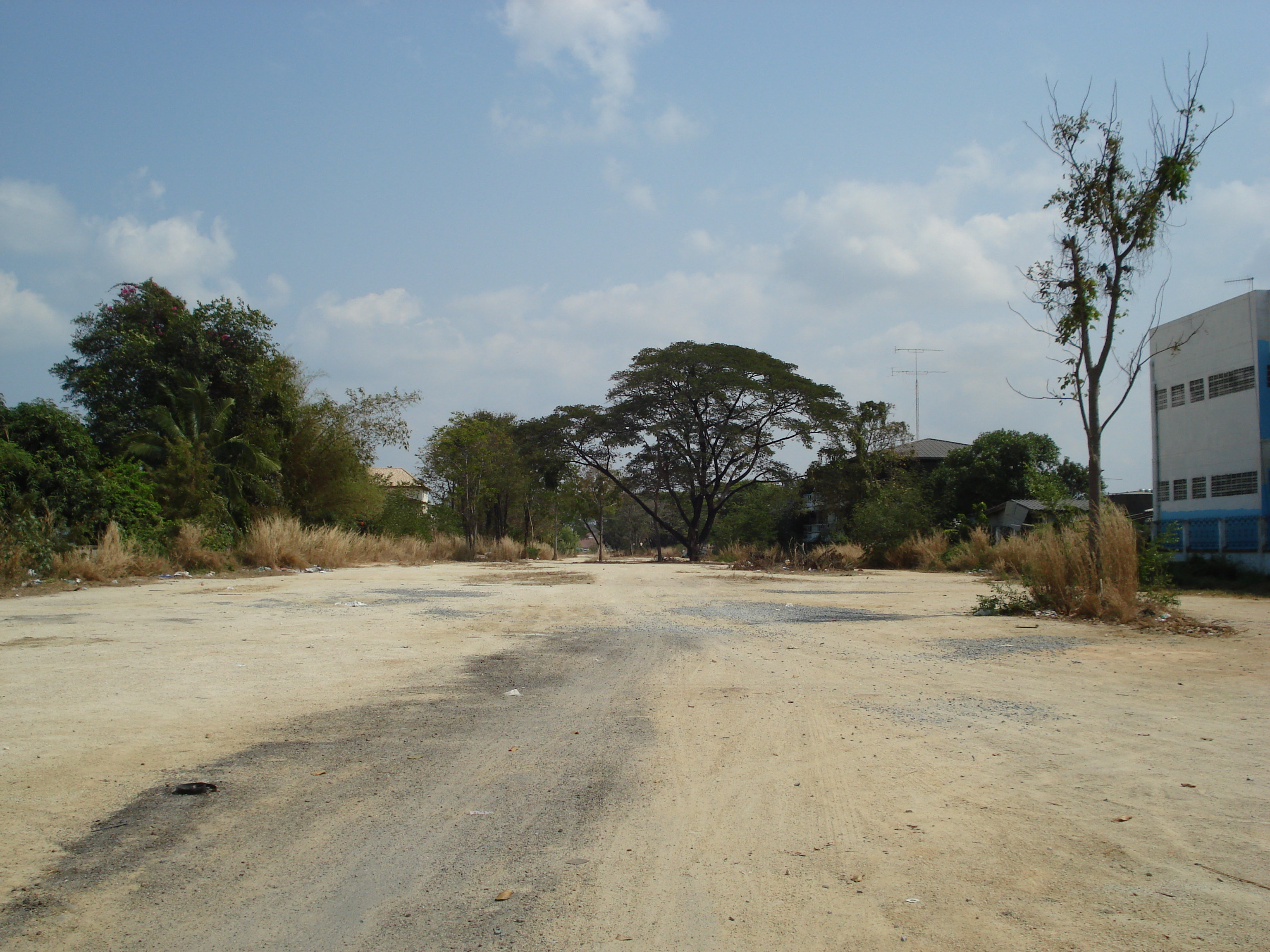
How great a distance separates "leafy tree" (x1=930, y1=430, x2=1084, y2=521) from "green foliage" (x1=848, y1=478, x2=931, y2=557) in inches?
337

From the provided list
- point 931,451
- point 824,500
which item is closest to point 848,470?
point 824,500

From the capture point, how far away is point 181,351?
23328 millimetres

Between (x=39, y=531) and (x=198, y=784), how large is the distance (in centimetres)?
1179

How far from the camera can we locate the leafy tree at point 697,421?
3212 cm

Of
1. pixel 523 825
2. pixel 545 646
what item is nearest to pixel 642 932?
pixel 523 825

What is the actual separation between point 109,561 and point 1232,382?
26716 millimetres

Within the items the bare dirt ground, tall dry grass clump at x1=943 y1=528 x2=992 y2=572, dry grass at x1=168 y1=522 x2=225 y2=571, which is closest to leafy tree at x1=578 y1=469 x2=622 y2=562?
tall dry grass clump at x1=943 y1=528 x2=992 y2=572

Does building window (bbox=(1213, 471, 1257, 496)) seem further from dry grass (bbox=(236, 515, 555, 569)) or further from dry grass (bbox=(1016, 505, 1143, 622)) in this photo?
dry grass (bbox=(236, 515, 555, 569))

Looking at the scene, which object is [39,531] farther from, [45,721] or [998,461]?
[998,461]

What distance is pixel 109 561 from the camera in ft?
43.6

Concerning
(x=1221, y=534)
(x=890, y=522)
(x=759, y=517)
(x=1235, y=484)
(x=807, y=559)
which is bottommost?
(x=807, y=559)

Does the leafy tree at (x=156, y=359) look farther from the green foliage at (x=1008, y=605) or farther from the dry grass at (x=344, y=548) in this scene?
the green foliage at (x=1008, y=605)

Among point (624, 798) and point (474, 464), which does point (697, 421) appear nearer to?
point (474, 464)

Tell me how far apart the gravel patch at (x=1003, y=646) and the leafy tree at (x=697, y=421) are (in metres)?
23.4
